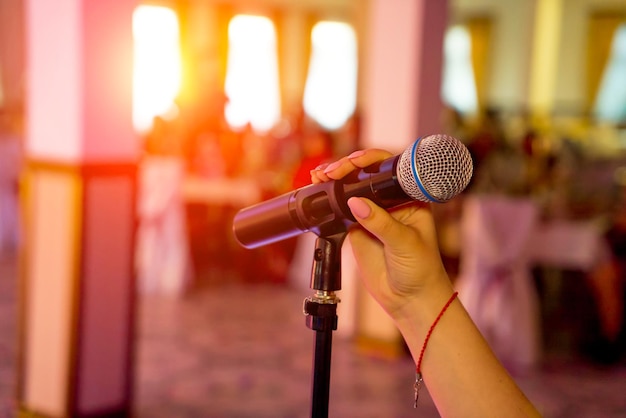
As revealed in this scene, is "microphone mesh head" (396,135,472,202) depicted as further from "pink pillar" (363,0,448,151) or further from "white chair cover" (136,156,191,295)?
"white chair cover" (136,156,191,295)

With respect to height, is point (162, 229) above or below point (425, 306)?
below

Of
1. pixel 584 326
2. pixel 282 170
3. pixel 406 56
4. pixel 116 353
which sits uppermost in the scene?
pixel 406 56

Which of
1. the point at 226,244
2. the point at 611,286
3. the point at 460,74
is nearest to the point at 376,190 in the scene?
the point at 611,286

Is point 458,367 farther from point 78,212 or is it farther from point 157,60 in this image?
point 157,60

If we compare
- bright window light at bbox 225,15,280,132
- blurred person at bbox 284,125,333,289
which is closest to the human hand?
blurred person at bbox 284,125,333,289

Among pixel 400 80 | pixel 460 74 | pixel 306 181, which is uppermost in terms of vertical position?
pixel 460 74

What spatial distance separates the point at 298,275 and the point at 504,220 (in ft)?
7.48

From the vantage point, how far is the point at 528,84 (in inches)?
451

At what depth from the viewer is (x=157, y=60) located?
1152 centimetres

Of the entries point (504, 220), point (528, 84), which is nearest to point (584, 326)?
point (504, 220)

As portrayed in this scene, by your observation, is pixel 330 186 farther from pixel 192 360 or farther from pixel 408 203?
pixel 192 360

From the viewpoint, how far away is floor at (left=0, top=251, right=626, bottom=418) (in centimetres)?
342

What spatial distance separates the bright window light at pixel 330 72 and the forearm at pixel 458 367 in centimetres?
1134

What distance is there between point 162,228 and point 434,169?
192 inches
